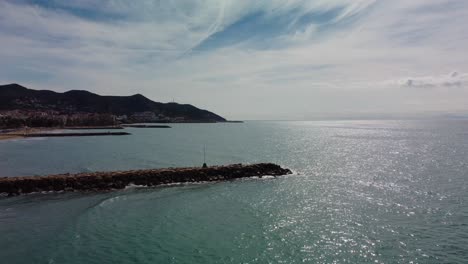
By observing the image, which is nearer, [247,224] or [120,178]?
[247,224]

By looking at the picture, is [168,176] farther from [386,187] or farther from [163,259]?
[386,187]

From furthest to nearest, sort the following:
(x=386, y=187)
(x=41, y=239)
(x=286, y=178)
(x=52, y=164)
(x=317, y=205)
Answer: (x=52, y=164), (x=286, y=178), (x=386, y=187), (x=317, y=205), (x=41, y=239)

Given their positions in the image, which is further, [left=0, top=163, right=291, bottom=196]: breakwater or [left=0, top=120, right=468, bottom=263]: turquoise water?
[left=0, top=163, right=291, bottom=196]: breakwater

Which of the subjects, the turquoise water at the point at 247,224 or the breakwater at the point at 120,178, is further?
the breakwater at the point at 120,178

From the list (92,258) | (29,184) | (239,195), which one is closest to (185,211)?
(239,195)

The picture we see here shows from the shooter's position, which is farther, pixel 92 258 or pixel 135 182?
pixel 135 182

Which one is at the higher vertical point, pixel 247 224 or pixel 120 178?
pixel 120 178

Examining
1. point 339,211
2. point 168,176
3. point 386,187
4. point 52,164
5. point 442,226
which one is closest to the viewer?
point 442,226
